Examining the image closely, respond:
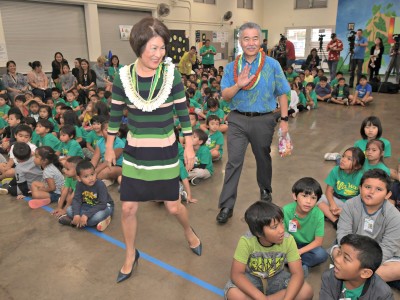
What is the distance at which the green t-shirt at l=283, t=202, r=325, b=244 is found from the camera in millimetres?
2299

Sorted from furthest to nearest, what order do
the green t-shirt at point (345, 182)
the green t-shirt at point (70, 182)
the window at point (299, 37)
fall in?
1. the window at point (299, 37)
2. the green t-shirt at point (70, 182)
3. the green t-shirt at point (345, 182)

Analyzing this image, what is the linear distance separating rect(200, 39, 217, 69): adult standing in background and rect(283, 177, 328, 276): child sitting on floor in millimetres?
9653

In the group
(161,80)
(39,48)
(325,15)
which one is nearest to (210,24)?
(325,15)

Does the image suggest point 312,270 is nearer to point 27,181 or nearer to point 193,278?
point 193,278

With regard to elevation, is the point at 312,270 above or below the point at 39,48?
below

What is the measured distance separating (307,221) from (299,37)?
14670mm

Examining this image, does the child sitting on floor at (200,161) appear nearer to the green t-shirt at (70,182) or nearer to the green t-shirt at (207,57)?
the green t-shirt at (70,182)

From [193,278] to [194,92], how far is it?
5.70 m

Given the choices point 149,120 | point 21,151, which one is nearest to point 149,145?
point 149,120

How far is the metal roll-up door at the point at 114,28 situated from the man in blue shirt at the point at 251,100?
856cm

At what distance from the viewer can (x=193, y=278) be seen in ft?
7.53

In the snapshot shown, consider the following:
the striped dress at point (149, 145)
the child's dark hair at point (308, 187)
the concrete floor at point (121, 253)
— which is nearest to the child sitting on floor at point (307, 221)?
the child's dark hair at point (308, 187)

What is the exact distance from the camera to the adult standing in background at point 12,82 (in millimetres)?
7199

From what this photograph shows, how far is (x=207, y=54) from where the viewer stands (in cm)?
1143
